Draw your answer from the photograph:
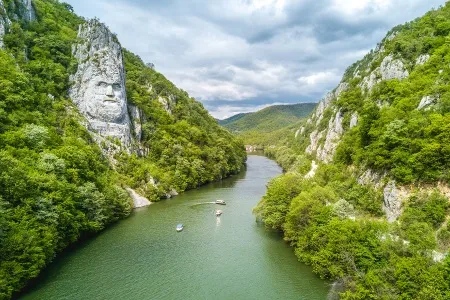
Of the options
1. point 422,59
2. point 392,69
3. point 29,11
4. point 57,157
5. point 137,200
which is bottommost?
point 137,200

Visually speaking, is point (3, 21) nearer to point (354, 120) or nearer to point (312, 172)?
point (312, 172)

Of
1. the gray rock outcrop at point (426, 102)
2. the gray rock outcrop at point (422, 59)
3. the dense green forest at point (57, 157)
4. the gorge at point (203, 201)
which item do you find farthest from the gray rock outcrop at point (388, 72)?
the dense green forest at point (57, 157)

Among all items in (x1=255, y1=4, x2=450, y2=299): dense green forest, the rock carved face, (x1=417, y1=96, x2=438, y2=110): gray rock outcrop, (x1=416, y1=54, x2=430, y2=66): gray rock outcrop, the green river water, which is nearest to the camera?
(x1=255, y1=4, x2=450, y2=299): dense green forest

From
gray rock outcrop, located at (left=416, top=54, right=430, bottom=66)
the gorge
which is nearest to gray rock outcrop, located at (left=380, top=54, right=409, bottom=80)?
the gorge

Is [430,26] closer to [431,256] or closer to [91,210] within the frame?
[431,256]

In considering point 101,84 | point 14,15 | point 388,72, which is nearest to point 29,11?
point 14,15

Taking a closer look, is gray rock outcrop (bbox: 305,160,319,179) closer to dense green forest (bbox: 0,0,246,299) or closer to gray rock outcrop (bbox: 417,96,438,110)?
gray rock outcrop (bbox: 417,96,438,110)
